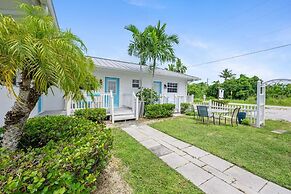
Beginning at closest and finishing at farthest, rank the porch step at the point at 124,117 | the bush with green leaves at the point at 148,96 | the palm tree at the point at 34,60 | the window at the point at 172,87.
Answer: the palm tree at the point at 34,60 → the porch step at the point at 124,117 → the bush with green leaves at the point at 148,96 → the window at the point at 172,87

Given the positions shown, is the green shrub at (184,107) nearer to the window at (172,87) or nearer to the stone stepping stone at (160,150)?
the window at (172,87)

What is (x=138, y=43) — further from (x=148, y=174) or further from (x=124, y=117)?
(x=148, y=174)

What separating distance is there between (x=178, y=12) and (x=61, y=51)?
13284 millimetres

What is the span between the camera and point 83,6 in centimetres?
909

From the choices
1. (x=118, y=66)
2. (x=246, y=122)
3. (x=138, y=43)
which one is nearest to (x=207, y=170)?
(x=246, y=122)

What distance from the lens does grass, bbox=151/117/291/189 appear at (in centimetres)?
348

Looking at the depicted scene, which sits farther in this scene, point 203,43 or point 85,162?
point 203,43

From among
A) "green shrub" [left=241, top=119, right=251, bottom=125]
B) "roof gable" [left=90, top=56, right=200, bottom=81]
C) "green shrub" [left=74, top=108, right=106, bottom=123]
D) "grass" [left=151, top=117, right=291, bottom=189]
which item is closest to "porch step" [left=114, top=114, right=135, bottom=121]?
"green shrub" [left=74, top=108, right=106, bottom=123]

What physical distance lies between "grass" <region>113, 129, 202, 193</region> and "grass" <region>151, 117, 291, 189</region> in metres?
1.65

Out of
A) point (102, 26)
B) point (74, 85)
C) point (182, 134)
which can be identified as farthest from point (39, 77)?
point (102, 26)

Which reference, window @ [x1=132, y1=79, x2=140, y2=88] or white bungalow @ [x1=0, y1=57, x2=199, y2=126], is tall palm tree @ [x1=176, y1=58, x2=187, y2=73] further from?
window @ [x1=132, y1=79, x2=140, y2=88]

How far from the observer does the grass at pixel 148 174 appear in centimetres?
280

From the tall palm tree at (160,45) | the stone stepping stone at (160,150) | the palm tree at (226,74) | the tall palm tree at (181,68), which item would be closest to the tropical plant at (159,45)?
the tall palm tree at (160,45)

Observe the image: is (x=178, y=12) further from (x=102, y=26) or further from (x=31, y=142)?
(x=31, y=142)
